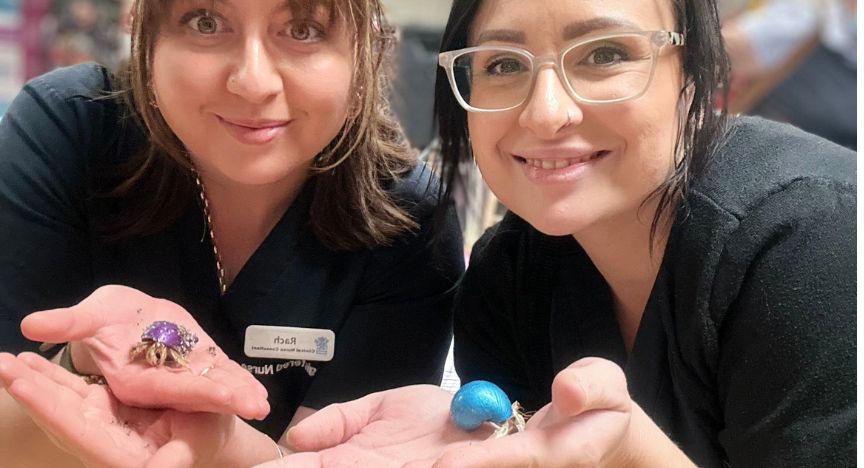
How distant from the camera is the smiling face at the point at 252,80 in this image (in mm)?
662

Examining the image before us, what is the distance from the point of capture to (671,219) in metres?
0.67

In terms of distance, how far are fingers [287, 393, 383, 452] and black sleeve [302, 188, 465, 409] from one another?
173 mm

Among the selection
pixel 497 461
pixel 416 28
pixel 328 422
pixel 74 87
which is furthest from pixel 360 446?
pixel 416 28

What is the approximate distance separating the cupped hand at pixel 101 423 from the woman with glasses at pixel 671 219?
0.07m

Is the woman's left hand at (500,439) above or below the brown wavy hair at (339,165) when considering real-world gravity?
below

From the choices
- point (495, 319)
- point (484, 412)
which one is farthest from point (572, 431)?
point (495, 319)

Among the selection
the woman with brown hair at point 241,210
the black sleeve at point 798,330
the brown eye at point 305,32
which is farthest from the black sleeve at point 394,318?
the black sleeve at point 798,330

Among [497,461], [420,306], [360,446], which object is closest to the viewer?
[497,461]

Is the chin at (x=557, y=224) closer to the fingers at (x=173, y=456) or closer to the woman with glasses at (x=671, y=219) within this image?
the woman with glasses at (x=671, y=219)

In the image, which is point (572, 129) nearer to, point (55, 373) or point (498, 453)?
point (498, 453)

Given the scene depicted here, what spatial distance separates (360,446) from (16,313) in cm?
36

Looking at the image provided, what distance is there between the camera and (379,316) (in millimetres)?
826

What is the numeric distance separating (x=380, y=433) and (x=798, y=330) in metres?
0.31

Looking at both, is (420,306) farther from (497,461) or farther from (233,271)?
(497,461)
